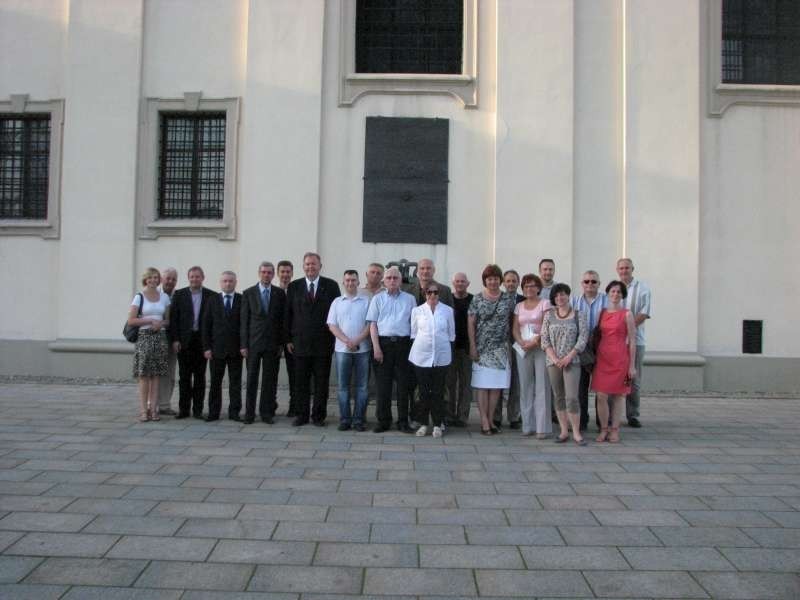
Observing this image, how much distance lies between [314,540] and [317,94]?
8878 millimetres

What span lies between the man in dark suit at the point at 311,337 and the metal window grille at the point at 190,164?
15.1 feet

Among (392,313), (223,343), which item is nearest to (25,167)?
(223,343)

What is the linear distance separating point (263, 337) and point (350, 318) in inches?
45.7

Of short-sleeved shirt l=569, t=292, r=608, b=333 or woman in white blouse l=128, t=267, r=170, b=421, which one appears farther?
woman in white blouse l=128, t=267, r=170, b=421

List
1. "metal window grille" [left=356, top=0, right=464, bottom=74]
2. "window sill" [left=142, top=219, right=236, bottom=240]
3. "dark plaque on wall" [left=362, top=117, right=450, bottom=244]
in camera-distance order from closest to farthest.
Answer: "dark plaque on wall" [left=362, top=117, right=450, bottom=244]
"window sill" [left=142, top=219, right=236, bottom=240]
"metal window grille" [left=356, top=0, right=464, bottom=74]

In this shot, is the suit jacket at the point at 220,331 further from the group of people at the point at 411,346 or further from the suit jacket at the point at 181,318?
the suit jacket at the point at 181,318

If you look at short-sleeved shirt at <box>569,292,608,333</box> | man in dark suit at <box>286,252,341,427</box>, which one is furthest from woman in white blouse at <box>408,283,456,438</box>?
short-sleeved shirt at <box>569,292,608,333</box>

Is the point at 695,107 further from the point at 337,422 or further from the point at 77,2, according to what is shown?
the point at 77,2

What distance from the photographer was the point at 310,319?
820 centimetres

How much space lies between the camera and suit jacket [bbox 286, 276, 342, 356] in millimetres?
8180

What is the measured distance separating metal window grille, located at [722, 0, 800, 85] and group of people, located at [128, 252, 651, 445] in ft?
19.4

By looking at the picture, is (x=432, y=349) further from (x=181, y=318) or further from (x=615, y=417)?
(x=181, y=318)

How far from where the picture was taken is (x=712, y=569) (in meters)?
3.95

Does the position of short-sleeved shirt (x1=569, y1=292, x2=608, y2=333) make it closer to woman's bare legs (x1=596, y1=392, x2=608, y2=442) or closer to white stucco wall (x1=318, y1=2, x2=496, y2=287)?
woman's bare legs (x1=596, y1=392, x2=608, y2=442)
